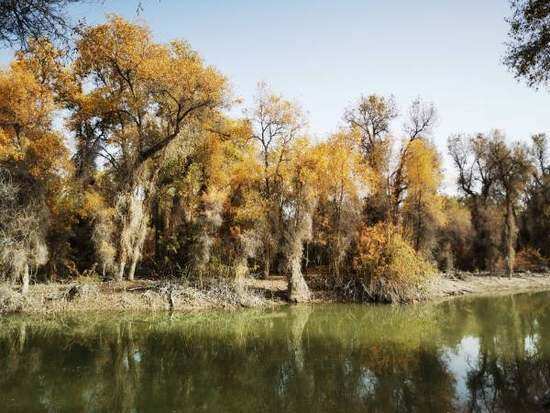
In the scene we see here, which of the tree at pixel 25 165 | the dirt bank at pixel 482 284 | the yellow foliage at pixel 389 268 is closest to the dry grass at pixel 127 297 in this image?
the tree at pixel 25 165

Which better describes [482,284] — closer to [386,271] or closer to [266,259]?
[386,271]

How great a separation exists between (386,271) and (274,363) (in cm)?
Result: 1620

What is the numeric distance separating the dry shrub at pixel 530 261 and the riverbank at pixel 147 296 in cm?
2170

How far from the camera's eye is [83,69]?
92.6 ft

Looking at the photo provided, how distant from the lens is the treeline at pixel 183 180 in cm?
2381

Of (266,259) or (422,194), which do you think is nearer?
(266,259)

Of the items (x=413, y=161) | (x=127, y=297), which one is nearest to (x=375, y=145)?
(x=413, y=161)

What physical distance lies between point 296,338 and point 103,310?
10755mm

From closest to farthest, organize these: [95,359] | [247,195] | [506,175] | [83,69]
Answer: [95,359]
[83,69]
[247,195]
[506,175]

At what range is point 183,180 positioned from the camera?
32531 mm

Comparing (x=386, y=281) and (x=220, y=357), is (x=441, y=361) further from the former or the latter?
(x=386, y=281)

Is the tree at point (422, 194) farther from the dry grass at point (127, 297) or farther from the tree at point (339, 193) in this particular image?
the dry grass at point (127, 297)

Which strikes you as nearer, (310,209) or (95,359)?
(95,359)

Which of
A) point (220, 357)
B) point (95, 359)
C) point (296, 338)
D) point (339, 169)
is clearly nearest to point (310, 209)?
point (339, 169)
